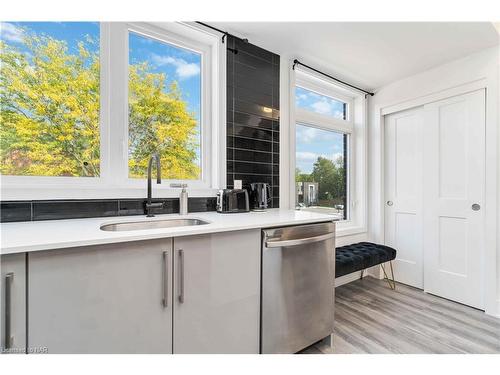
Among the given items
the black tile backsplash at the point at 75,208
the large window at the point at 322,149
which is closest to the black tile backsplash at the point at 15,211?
the black tile backsplash at the point at 75,208

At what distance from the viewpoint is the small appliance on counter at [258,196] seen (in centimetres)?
204

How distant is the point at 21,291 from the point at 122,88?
1.33 meters

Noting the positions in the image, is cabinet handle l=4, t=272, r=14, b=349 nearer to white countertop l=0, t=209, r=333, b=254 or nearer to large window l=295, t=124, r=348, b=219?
white countertop l=0, t=209, r=333, b=254

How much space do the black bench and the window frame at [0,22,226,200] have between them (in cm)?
129

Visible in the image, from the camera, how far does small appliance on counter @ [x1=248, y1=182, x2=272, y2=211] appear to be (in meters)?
2.04

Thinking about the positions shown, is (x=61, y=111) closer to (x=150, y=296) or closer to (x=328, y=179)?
(x=150, y=296)

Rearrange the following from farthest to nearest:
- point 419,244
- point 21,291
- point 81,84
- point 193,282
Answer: point 419,244 < point 81,84 < point 193,282 < point 21,291

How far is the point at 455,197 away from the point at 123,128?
10.1 feet

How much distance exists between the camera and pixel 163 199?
5.67ft

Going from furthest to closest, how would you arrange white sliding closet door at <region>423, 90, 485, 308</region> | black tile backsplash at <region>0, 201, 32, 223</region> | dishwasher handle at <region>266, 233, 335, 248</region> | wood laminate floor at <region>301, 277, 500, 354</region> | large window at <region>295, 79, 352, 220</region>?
large window at <region>295, 79, 352, 220</region> < white sliding closet door at <region>423, 90, 485, 308</region> < wood laminate floor at <region>301, 277, 500, 354</region> < dishwasher handle at <region>266, 233, 335, 248</region> < black tile backsplash at <region>0, 201, 32, 223</region>

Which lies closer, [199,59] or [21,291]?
[21,291]

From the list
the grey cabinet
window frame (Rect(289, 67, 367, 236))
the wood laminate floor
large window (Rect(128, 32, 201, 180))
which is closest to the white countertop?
the grey cabinet
